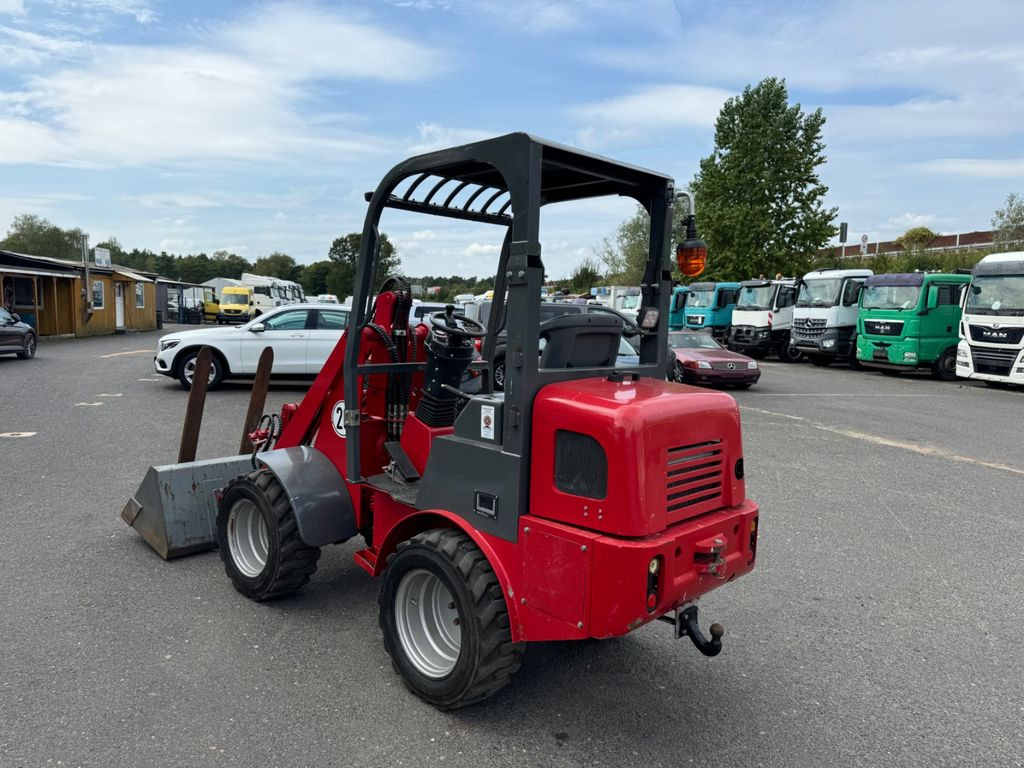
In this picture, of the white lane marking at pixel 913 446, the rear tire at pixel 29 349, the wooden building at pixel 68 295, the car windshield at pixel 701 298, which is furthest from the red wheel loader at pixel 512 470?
the car windshield at pixel 701 298

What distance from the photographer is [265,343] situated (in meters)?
13.2

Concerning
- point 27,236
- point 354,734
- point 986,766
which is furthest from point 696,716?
point 27,236

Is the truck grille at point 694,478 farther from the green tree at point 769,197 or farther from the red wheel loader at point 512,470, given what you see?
the green tree at point 769,197

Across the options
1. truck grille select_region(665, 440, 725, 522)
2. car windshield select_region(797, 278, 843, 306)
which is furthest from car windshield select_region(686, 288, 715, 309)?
truck grille select_region(665, 440, 725, 522)

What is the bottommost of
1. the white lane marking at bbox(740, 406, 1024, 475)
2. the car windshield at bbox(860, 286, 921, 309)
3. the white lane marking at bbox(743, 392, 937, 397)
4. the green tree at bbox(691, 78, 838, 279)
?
the white lane marking at bbox(743, 392, 937, 397)

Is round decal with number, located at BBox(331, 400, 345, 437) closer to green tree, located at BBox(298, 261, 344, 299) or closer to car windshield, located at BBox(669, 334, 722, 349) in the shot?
car windshield, located at BBox(669, 334, 722, 349)

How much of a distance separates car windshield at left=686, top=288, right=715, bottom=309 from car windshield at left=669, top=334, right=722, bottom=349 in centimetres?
1148

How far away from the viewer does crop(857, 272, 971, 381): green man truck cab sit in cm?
1877

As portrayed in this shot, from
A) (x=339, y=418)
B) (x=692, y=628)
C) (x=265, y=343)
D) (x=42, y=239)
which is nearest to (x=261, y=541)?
(x=339, y=418)

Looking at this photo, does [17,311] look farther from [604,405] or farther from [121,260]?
[121,260]

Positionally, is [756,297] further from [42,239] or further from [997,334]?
[42,239]

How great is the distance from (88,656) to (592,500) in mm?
2688

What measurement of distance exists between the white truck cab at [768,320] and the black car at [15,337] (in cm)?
2091

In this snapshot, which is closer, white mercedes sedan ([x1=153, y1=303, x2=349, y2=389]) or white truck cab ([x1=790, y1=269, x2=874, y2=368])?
white mercedes sedan ([x1=153, y1=303, x2=349, y2=389])
